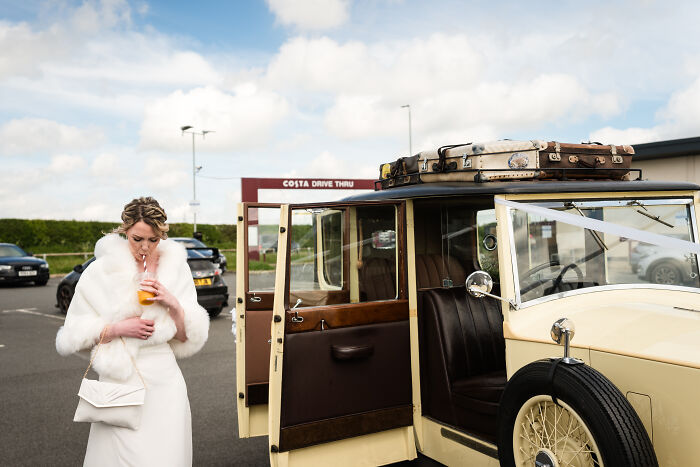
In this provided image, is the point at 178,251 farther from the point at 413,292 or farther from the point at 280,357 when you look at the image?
the point at 413,292

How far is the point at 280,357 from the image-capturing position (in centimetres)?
332

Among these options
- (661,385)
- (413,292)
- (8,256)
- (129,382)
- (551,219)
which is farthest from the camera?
(8,256)

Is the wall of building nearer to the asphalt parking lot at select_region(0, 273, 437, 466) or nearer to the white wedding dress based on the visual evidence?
the asphalt parking lot at select_region(0, 273, 437, 466)

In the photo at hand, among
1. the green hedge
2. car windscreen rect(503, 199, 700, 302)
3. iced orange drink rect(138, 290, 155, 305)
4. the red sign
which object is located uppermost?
the red sign

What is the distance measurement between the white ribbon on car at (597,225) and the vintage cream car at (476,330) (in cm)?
1

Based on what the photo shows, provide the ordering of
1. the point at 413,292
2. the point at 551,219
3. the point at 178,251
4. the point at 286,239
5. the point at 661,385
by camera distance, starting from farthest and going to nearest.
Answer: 1. the point at 413,292
2. the point at 286,239
3. the point at 551,219
4. the point at 178,251
5. the point at 661,385

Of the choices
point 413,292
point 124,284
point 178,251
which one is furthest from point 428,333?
point 124,284

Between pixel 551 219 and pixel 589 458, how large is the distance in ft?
4.42

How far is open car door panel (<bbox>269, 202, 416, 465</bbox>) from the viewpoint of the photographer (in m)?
3.37

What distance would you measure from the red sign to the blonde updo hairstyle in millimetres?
22329

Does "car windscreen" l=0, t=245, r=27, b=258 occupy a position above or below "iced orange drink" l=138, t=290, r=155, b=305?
above

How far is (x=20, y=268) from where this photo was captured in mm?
18219

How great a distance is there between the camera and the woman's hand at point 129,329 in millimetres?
2646

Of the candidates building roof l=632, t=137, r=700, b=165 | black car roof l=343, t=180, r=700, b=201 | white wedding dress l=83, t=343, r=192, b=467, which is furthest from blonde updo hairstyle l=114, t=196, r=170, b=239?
building roof l=632, t=137, r=700, b=165
